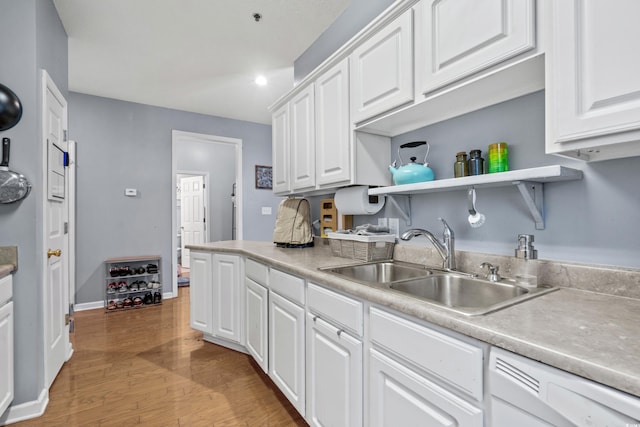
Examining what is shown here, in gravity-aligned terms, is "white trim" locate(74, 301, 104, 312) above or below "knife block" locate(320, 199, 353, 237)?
below

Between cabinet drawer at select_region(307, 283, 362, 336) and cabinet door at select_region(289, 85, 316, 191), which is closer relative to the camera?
cabinet drawer at select_region(307, 283, 362, 336)

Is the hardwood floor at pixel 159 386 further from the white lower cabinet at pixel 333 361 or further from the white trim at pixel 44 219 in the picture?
the white lower cabinet at pixel 333 361

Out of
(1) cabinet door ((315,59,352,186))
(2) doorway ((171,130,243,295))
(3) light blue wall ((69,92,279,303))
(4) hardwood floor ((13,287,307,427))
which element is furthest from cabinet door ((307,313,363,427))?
(2) doorway ((171,130,243,295))

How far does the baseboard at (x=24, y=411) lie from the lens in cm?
170

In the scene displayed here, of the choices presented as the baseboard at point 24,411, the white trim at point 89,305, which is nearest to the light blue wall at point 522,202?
the baseboard at point 24,411

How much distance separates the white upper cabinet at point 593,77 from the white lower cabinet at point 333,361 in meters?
0.89

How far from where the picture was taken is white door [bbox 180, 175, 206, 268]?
246 inches

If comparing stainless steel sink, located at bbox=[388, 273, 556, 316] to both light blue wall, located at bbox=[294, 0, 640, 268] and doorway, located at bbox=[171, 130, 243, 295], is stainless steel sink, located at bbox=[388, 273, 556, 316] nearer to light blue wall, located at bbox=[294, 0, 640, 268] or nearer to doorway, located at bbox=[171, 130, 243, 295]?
light blue wall, located at bbox=[294, 0, 640, 268]

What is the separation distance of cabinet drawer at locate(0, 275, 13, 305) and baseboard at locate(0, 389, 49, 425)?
0.63m

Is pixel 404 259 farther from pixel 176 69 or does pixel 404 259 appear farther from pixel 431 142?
pixel 176 69

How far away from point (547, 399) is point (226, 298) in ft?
7.42

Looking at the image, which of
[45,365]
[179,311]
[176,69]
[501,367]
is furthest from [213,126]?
[501,367]

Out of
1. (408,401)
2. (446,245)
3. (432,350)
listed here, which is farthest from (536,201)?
(408,401)

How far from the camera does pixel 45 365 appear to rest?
1.86 m
